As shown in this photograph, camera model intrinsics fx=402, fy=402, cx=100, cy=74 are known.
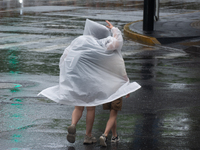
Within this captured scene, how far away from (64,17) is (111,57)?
58.6 ft

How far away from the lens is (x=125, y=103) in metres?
7.21

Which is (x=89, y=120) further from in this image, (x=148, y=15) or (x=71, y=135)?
(x=148, y=15)

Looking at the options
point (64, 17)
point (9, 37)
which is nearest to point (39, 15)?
point (64, 17)

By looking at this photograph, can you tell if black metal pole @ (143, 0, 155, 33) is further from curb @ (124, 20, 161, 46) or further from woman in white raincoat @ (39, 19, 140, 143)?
woman in white raincoat @ (39, 19, 140, 143)

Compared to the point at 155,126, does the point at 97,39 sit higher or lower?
higher

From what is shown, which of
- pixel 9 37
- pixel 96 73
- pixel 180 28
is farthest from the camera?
pixel 180 28

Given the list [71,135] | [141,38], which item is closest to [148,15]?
[141,38]

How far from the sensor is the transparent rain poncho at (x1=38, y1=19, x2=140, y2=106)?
16.5 ft

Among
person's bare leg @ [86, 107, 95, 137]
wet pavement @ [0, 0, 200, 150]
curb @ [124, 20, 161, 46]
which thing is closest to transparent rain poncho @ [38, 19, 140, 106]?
person's bare leg @ [86, 107, 95, 137]

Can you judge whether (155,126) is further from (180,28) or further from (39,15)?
(39,15)

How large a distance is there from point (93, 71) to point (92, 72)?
0.9 inches

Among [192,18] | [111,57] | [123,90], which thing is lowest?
[192,18]

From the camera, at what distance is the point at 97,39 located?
522 centimetres

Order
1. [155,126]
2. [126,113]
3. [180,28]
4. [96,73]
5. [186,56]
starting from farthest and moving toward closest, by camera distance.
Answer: [180,28] → [186,56] → [126,113] → [155,126] → [96,73]
